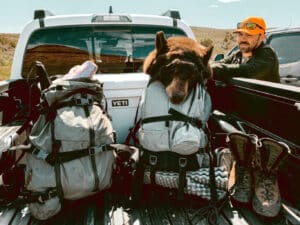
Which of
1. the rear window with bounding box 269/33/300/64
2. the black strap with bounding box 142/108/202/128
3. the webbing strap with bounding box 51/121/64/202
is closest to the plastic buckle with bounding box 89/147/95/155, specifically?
the webbing strap with bounding box 51/121/64/202

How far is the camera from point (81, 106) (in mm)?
2539

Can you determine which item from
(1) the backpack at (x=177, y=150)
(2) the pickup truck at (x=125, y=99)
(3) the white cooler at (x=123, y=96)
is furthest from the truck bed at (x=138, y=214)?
(3) the white cooler at (x=123, y=96)

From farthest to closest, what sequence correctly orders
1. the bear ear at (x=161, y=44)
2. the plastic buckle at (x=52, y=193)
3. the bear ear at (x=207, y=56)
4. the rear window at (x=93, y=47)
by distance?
the rear window at (x=93, y=47) < the bear ear at (x=207, y=56) < the bear ear at (x=161, y=44) < the plastic buckle at (x=52, y=193)

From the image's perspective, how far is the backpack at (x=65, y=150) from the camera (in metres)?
2.37

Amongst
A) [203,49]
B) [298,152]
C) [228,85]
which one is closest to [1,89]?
[203,49]

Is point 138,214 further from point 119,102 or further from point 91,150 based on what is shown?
point 119,102

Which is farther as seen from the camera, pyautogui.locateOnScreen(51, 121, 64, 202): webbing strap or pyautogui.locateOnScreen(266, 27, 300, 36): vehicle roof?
pyautogui.locateOnScreen(266, 27, 300, 36): vehicle roof

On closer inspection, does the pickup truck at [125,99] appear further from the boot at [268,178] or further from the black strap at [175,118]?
the black strap at [175,118]

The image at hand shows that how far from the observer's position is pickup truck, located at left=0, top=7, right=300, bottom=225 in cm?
241

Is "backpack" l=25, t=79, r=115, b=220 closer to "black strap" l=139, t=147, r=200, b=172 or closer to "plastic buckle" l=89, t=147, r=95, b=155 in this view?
"plastic buckle" l=89, t=147, r=95, b=155

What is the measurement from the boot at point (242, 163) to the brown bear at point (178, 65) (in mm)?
500

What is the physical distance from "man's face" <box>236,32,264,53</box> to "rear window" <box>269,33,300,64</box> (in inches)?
98.4

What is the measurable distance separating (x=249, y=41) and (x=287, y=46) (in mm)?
2689

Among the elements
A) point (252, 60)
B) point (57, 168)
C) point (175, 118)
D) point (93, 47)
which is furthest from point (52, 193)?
point (252, 60)
